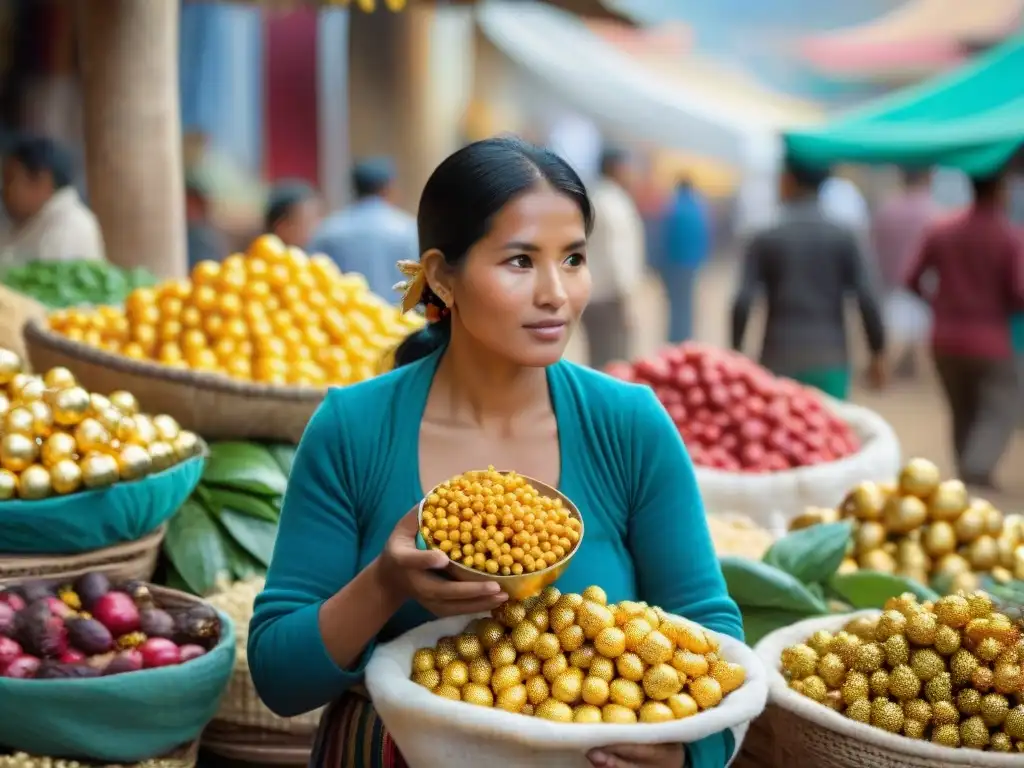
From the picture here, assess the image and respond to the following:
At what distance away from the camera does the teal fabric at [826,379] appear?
618 centimetres

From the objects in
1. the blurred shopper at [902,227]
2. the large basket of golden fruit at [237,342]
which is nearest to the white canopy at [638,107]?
the blurred shopper at [902,227]

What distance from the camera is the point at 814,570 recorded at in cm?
316

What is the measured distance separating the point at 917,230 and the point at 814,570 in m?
8.09

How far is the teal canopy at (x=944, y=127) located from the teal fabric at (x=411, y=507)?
425cm

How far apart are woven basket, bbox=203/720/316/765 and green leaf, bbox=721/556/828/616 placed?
973 millimetres

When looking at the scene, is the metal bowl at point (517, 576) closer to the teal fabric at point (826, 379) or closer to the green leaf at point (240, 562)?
the green leaf at point (240, 562)

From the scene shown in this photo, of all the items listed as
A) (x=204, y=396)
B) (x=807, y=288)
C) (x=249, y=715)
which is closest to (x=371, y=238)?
(x=807, y=288)

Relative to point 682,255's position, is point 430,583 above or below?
above

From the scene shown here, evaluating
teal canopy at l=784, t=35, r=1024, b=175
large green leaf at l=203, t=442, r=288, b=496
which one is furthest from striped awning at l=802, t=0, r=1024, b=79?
large green leaf at l=203, t=442, r=288, b=496

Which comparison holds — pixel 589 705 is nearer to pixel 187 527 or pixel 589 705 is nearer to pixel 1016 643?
pixel 1016 643

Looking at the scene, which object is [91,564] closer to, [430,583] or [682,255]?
[430,583]

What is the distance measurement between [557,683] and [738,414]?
2713 millimetres

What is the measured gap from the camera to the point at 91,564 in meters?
2.96

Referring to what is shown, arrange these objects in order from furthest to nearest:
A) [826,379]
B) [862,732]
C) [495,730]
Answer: [826,379] < [862,732] < [495,730]
